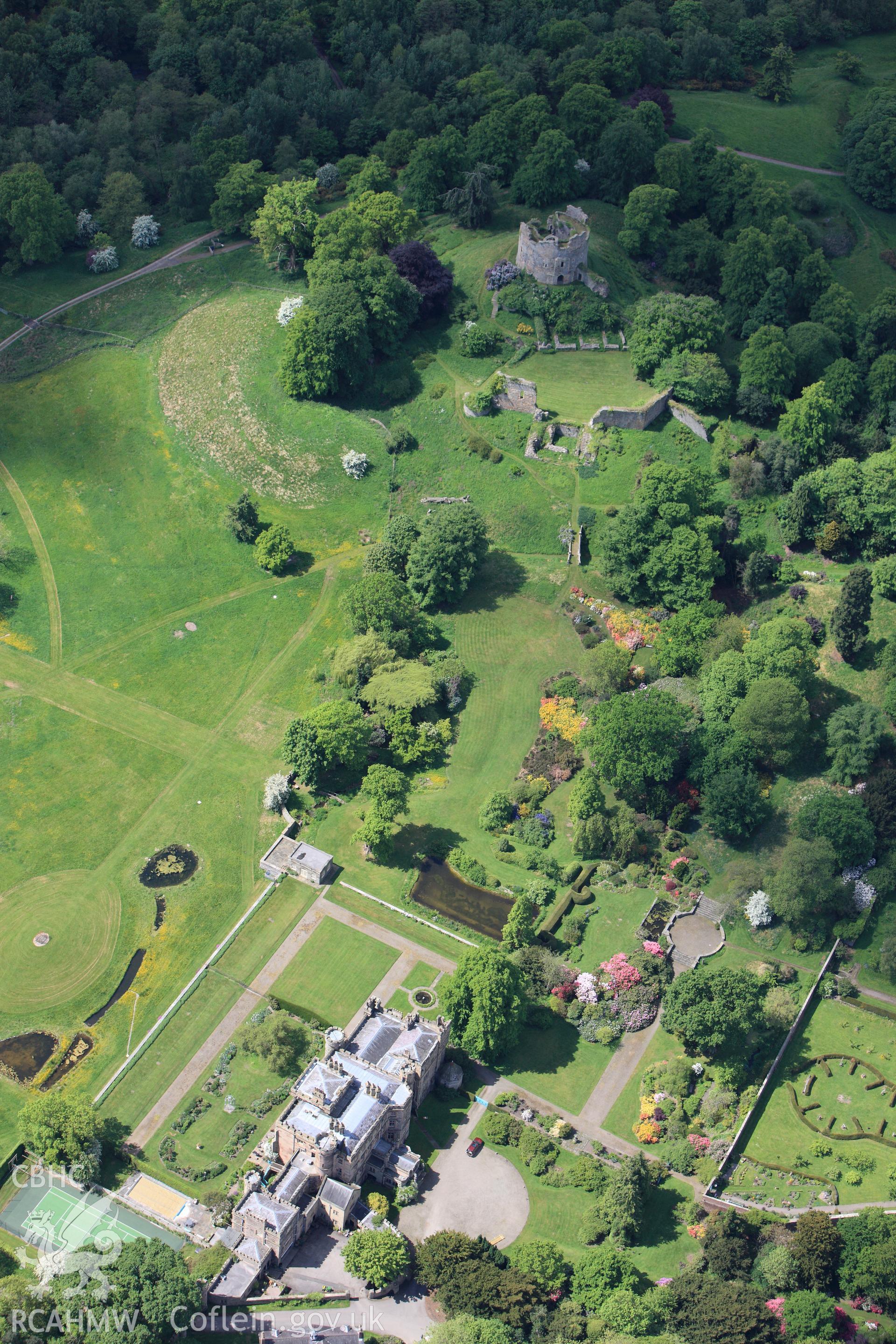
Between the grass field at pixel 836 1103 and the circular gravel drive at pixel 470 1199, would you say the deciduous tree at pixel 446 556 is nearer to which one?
the grass field at pixel 836 1103

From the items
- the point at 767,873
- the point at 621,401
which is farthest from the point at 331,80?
the point at 767,873

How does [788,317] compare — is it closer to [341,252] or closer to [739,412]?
[739,412]

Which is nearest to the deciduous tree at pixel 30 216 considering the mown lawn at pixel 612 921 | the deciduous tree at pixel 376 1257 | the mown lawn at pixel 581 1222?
the mown lawn at pixel 612 921

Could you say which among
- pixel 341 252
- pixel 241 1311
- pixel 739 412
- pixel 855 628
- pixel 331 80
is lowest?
pixel 241 1311

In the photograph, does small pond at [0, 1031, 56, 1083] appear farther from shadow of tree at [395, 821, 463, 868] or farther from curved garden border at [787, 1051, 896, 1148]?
curved garden border at [787, 1051, 896, 1148]

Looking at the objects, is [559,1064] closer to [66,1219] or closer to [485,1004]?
[485,1004]

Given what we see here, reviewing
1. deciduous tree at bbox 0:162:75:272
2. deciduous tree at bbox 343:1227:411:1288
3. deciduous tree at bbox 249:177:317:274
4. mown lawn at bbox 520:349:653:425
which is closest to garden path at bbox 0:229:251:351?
deciduous tree at bbox 249:177:317:274

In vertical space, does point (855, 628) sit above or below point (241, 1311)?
above
